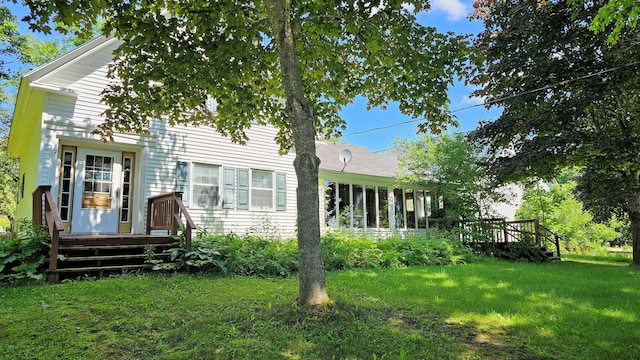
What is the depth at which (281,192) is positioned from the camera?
11688 millimetres

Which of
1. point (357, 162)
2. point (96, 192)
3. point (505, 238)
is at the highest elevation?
point (357, 162)

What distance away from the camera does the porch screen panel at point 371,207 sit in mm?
15000

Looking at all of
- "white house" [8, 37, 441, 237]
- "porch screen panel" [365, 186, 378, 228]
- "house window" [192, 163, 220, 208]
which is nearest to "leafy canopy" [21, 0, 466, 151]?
"white house" [8, 37, 441, 237]

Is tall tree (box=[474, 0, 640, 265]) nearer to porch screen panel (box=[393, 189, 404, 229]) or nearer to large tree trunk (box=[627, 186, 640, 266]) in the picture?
large tree trunk (box=[627, 186, 640, 266])

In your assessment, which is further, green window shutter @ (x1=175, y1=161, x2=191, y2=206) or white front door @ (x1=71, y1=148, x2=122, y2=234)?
green window shutter @ (x1=175, y1=161, x2=191, y2=206)

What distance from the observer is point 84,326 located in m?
3.67

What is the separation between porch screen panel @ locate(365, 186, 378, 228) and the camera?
15.0 metres

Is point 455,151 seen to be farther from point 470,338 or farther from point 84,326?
point 84,326

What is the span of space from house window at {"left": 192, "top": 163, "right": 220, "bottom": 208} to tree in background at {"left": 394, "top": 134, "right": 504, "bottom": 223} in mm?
7757

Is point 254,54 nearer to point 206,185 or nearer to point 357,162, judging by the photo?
point 206,185

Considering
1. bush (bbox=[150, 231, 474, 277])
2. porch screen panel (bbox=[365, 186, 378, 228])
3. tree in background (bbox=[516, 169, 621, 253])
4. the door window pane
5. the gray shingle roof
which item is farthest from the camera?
tree in background (bbox=[516, 169, 621, 253])

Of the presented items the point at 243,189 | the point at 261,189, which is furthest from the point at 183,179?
the point at 261,189

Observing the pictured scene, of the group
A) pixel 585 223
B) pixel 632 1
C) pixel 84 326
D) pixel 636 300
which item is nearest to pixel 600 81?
pixel 636 300

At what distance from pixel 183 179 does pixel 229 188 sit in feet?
4.31
